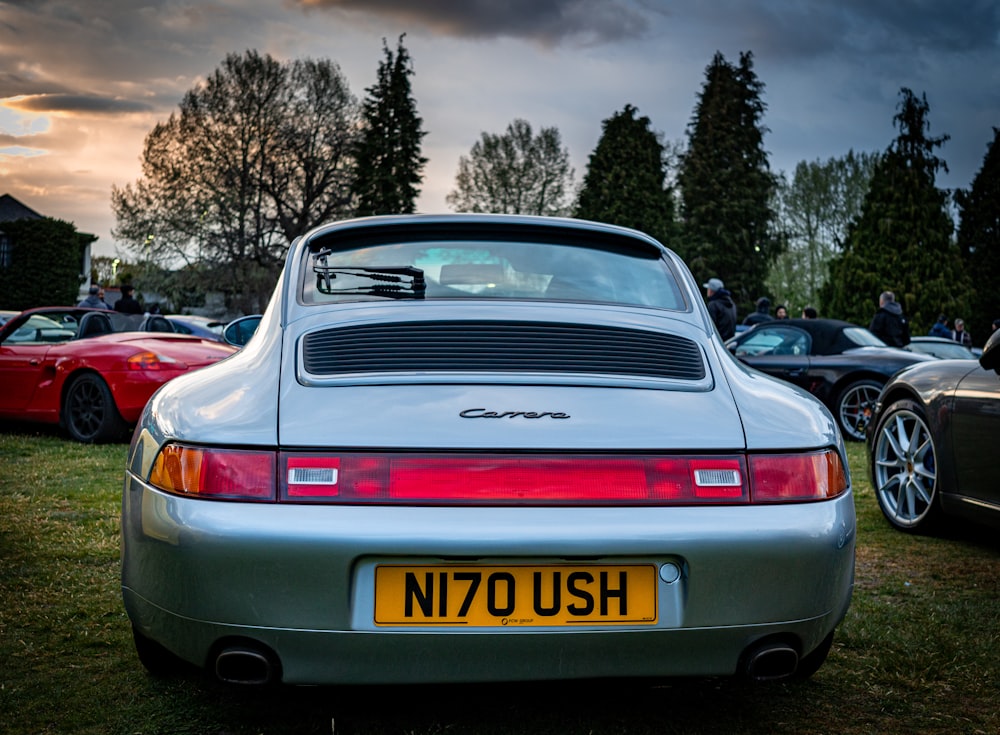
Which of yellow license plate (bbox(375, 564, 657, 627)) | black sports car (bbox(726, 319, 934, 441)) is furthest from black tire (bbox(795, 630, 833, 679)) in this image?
black sports car (bbox(726, 319, 934, 441))

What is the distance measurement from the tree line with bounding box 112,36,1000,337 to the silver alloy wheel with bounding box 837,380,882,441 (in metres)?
28.3

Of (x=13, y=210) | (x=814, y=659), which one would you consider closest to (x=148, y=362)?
(x=814, y=659)

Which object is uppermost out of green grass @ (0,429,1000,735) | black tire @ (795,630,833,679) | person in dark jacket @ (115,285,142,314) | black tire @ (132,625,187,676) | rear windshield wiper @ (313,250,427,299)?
rear windshield wiper @ (313,250,427,299)

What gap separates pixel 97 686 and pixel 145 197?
1425 inches

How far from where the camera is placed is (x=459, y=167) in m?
52.0

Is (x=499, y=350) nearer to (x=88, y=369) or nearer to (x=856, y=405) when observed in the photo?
(x=88, y=369)

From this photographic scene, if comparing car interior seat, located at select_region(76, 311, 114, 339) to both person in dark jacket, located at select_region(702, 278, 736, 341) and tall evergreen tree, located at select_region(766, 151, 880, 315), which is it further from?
tall evergreen tree, located at select_region(766, 151, 880, 315)

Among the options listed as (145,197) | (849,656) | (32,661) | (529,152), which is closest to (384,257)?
(32,661)

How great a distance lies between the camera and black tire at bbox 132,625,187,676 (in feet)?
9.39

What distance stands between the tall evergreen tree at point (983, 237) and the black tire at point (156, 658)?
156 ft

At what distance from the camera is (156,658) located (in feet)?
9.56

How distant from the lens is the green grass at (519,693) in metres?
2.69

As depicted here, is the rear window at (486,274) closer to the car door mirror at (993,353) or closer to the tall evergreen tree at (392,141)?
the car door mirror at (993,353)

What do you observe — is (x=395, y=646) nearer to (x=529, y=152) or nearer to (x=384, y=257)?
(x=384, y=257)
